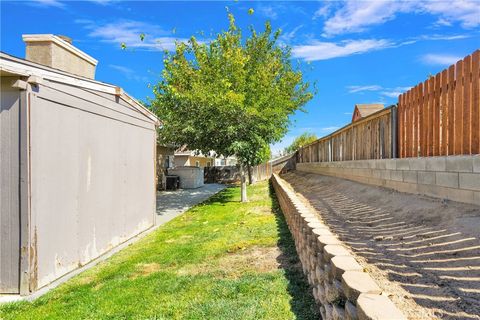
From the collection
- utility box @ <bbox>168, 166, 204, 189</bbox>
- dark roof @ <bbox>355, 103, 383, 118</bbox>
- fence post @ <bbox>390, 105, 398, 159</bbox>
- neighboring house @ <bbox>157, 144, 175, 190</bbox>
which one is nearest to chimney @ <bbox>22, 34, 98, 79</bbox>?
fence post @ <bbox>390, 105, 398, 159</bbox>

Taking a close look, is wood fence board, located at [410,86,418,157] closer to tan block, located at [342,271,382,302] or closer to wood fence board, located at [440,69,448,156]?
wood fence board, located at [440,69,448,156]

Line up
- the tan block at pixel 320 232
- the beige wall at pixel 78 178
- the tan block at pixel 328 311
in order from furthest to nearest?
the beige wall at pixel 78 178
the tan block at pixel 320 232
the tan block at pixel 328 311

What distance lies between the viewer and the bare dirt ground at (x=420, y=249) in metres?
2.24

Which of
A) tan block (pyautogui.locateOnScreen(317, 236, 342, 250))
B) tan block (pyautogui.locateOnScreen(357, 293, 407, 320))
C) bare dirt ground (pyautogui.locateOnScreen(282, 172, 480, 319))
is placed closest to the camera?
tan block (pyautogui.locateOnScreen(357, 293, 407, 320))

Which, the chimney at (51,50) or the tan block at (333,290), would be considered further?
the chimney at (51,50)

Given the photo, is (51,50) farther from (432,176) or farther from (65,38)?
(432,176)

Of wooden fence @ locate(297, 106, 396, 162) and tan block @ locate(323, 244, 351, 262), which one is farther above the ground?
wooden fence @ locate(297, 106, 396, 162)

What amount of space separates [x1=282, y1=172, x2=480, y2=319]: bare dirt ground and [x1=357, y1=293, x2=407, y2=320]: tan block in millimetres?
249

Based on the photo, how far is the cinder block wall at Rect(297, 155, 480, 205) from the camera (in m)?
3.63

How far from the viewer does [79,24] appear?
495 inches

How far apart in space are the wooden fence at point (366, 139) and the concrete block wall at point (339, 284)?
3.14 m

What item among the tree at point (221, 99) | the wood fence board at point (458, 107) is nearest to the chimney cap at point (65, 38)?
the tree at point (221, 99)

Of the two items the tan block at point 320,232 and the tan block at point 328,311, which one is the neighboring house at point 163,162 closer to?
the tan block at point 320,232

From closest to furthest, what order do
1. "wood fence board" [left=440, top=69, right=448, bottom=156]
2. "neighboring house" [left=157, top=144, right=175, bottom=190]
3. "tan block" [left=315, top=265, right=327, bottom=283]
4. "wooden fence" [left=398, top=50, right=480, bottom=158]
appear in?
"tan block" [left=315, top=265, right=327, bottom=283]
"wooden fence" [left=398, top=50, right=480, bottom=158]
"wood fence board" [left=440, top=69, right=448, bottom=156]
"neighboring house" [left=157, top=144, right=175, bottom=190]
